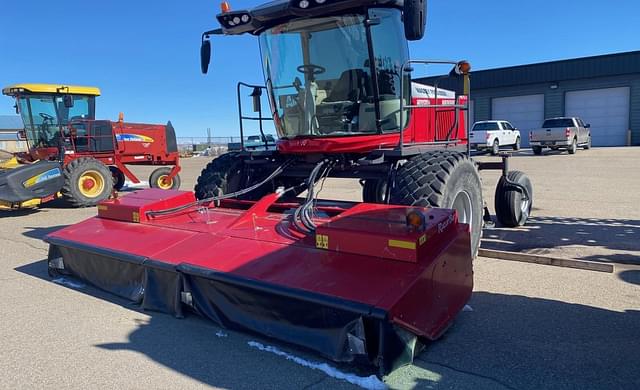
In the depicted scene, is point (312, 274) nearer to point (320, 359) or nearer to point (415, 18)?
point (320, 359)

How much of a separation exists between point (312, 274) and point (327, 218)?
1.10 m

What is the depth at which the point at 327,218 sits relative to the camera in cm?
402

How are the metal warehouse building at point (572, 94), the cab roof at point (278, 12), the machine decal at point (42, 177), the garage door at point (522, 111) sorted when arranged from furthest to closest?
the garage door at point (522, 111) → the metal warehouse building at point (572, 94) → the machine decal at point (42, 177) → the cab roof at point (278, 12)

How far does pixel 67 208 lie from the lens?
987cm

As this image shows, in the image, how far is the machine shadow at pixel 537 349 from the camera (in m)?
2.61

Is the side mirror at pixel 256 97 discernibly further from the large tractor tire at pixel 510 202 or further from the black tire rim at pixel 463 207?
the large tractor tire at pixel 510 202

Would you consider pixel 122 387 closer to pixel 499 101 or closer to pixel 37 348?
pixel 37 348

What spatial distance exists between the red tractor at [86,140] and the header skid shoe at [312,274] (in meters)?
6.36

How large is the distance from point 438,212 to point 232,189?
2809 millimetres

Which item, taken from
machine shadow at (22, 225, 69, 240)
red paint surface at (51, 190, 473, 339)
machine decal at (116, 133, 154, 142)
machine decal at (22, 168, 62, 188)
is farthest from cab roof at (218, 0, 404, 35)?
machine decal at (116, 133, 154, 142)

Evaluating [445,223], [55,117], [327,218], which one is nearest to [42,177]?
[55,117]

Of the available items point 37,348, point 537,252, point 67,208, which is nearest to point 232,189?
point 37,348

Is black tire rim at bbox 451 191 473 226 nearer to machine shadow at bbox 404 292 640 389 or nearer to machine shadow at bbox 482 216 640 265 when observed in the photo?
machine shadow at bbox 482 216 640 265

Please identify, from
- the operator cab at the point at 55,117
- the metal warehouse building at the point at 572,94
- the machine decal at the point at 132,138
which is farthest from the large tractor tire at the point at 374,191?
the metal warehouse building at the point at 572,94
